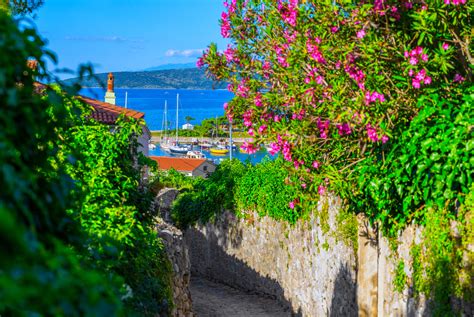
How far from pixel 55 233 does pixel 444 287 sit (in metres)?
6.97

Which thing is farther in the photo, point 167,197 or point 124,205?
point 167,197

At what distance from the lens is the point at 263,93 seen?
1429 cm

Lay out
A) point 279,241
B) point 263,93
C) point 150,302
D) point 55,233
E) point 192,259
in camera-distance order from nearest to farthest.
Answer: point 55,233 → point 150,302 → point 263,93 → point 279,241 → point 192,259

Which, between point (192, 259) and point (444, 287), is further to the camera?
point (192, 259)

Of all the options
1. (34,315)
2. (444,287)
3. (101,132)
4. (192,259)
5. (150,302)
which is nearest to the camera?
(34,315)

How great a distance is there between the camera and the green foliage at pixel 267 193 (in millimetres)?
19688

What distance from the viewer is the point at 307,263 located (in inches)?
720

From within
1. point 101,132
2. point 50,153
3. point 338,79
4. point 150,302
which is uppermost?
point 338,79

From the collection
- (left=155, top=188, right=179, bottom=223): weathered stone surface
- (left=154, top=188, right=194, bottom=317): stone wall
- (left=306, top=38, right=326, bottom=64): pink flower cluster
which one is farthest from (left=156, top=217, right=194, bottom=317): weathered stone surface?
(left=155, top=188, right=179, bottom=223): weathered stone surface

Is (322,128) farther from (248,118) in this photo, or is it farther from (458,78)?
(458,78)

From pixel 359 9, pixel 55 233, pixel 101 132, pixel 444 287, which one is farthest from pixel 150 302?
pixel 359 9

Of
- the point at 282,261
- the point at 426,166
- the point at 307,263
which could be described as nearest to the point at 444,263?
the point at 426,166

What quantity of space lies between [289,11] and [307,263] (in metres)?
7.98

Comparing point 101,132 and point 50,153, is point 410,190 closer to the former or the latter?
point 101,132
